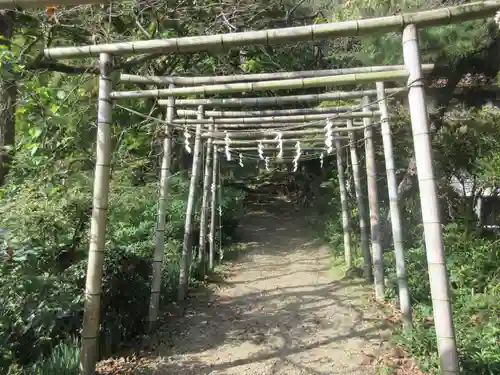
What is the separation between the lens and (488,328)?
4.46 m

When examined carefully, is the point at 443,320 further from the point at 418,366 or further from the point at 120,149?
the point at 120,149

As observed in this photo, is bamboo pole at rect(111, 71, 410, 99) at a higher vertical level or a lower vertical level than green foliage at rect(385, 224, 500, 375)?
higher

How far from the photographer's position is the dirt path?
4.28 m

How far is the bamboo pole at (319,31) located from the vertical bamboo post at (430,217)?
125mm

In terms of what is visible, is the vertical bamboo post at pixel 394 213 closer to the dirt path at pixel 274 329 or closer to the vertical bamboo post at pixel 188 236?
the dirt path at pixel 274 329

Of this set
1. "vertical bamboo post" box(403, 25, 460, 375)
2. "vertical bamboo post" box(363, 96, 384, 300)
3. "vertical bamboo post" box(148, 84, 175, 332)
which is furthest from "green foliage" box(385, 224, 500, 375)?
"vertical bamboo post" box(148, 84, 175, 332)

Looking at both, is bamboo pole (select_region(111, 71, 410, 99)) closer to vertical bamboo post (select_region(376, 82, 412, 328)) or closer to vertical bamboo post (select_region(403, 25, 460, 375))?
vertical bamboo post (select_region(403, 25, 460, 375))

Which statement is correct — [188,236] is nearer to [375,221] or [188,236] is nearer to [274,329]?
[274,329]

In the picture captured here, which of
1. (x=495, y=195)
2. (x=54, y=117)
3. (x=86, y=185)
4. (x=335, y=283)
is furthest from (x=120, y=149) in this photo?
(x=495, y=195)

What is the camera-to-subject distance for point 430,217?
2854 millimetres

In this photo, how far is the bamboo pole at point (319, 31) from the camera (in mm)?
2820

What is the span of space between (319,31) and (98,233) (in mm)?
2382

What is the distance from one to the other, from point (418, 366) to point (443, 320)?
60.7 inches

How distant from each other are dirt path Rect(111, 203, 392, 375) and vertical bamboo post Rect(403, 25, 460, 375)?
4.93ft
